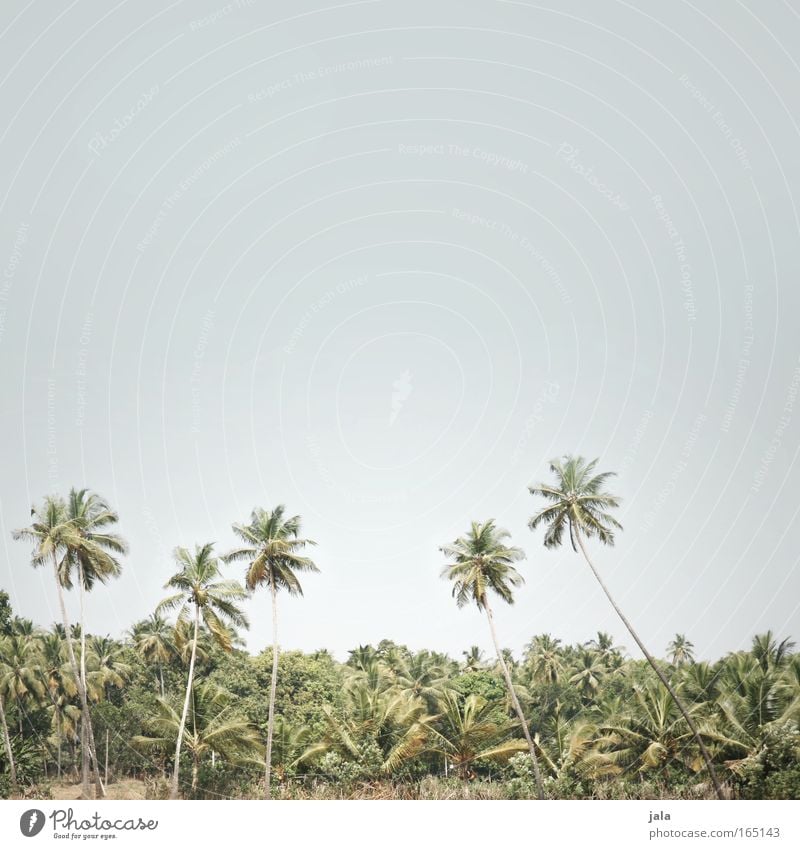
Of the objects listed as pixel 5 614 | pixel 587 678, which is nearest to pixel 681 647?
pixel 587 678

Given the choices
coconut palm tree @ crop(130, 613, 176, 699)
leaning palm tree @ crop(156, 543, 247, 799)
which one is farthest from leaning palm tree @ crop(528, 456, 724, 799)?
coconut palm tree @ crop(130, 613, 176, 699)

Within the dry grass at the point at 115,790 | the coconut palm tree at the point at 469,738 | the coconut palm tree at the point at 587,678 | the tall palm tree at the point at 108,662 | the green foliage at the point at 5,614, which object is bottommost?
the dry grass at the point at 115,790

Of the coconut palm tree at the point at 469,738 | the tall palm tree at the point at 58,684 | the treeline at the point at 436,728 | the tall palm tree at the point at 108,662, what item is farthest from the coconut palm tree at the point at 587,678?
the tall palm tree at the point at 58,684

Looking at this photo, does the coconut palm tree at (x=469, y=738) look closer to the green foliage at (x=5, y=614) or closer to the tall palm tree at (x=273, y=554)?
the tall palm tree at (x=273, y=554)

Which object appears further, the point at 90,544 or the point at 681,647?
the point at 681,647

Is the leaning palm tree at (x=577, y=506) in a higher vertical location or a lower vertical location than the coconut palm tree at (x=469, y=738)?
higher

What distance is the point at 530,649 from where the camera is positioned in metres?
59.2

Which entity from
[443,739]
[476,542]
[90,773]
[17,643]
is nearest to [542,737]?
[443,739]

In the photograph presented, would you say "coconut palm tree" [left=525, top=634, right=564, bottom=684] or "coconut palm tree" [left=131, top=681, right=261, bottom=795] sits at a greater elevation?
"coconut palm tree" [left=525, top=634, right=564, bottom=684]

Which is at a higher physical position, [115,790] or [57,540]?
[57,540]

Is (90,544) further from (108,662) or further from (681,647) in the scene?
(681,647)

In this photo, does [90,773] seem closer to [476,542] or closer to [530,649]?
[476,542]

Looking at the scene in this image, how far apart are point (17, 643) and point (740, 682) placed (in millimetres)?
36264

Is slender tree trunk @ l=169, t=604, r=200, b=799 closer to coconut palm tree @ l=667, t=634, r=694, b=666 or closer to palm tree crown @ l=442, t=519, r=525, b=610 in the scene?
palm tree crown @ l=442, t=519, r=525, b=610
